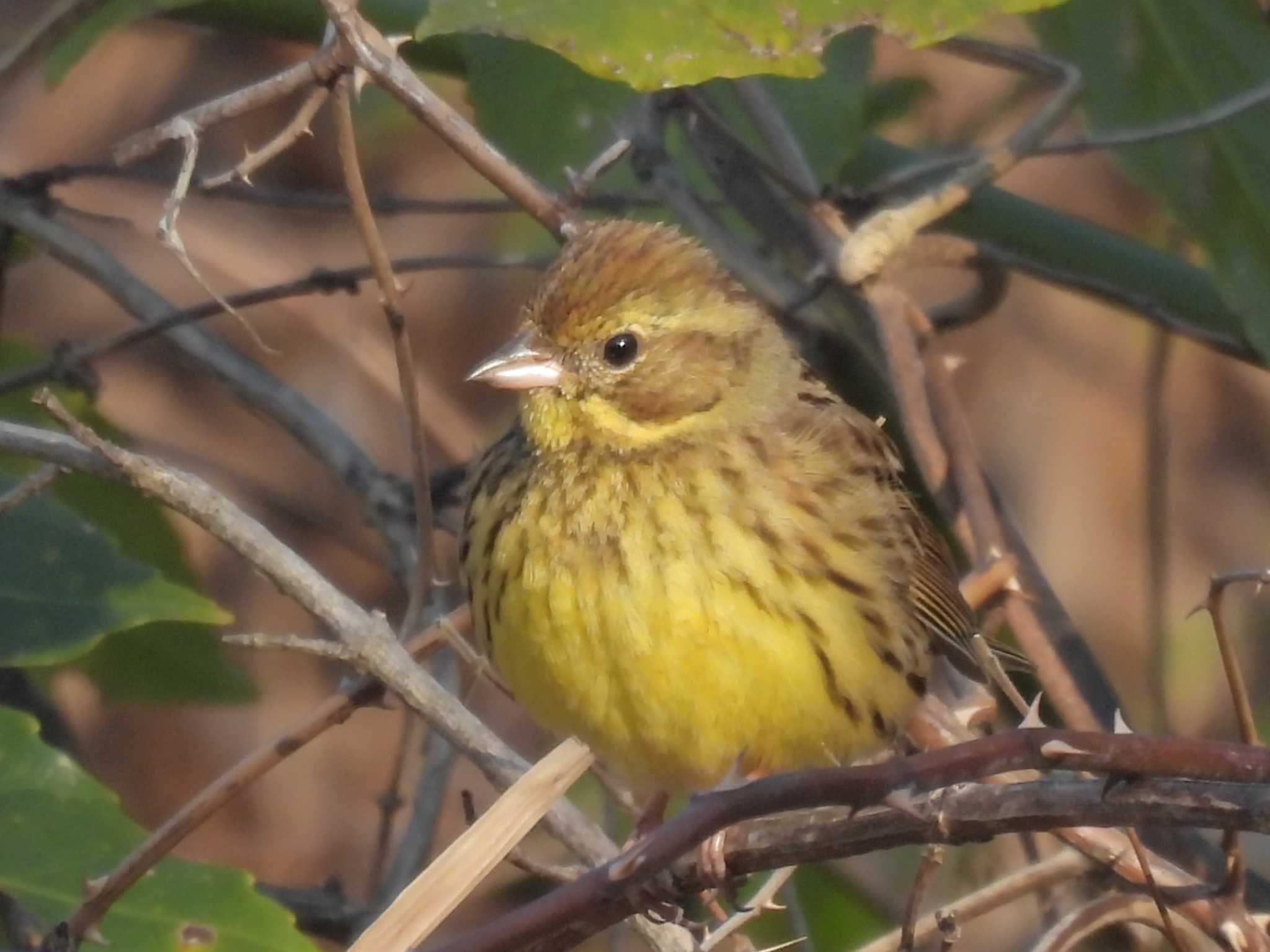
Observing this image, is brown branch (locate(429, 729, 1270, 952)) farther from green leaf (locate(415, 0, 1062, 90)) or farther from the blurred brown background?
the blurred brown background

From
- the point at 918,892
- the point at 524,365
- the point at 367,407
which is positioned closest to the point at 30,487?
the point at 524,365

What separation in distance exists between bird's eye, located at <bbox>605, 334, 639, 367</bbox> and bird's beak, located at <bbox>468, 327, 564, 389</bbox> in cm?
8

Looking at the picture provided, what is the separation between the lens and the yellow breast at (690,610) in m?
2.56

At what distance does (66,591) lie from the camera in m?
2.70

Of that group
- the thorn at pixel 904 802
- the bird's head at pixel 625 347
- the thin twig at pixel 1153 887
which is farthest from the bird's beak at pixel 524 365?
the thorn at pixel 904 802

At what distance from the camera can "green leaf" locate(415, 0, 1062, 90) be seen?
2027 mm

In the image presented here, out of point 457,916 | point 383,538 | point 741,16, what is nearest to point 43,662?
point 383,538

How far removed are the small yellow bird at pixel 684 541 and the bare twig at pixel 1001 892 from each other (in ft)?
0.90

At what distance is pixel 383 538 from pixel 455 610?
0.37m

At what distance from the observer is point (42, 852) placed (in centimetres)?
232

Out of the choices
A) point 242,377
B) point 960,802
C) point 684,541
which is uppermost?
point 242,377

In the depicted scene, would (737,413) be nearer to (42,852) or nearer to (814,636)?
(814,636)

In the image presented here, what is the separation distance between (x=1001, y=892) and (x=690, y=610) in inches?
19.9

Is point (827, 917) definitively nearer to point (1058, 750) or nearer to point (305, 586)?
point (305, 586)
